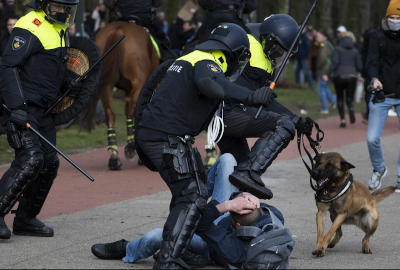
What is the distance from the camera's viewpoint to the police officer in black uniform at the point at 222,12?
10367 millimetres

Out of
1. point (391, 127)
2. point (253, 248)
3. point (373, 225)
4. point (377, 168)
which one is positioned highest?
point (253, 248)

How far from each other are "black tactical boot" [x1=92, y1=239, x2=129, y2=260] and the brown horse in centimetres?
476

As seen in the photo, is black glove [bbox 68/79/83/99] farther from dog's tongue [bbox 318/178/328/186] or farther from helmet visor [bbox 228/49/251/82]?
dog's tongue [bbox 318/178/328/186]

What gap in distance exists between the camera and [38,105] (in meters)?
6.31

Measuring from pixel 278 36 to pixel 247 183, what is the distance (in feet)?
5.81

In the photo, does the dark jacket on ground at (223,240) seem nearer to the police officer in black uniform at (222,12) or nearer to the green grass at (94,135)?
the police officer in black uniform at (222,12)

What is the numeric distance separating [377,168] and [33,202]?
4327mm

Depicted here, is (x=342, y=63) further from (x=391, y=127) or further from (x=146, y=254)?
(x=146, y=254)

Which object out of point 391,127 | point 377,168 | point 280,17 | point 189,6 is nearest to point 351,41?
point 391,127

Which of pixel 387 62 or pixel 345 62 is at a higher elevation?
pixel 387 62

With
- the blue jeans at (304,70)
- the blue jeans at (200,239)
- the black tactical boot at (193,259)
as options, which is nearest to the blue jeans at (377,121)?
the blue jeans at (200,239)

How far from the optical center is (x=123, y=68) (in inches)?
409

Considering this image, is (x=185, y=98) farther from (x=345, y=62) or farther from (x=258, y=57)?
(x=345, y=62)

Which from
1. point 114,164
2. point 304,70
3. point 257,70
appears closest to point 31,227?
point 257,70
